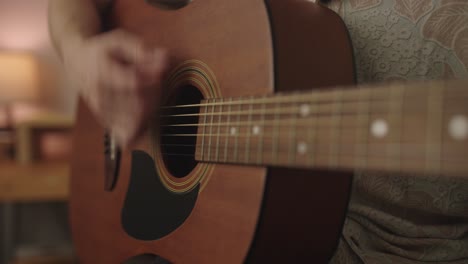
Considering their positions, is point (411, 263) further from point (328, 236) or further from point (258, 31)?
point (258, 31)

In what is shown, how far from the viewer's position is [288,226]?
43cm

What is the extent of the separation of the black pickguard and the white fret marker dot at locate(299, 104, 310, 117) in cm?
19

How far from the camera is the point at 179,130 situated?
586 mm

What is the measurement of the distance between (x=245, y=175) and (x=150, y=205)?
24 centimetres

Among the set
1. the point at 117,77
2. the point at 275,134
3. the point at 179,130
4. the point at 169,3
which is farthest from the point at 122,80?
the point at 275,134

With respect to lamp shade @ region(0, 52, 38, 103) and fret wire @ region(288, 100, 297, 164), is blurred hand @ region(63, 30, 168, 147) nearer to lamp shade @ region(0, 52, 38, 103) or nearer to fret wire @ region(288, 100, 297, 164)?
fret wire @ region(288, 100, 297, 164)

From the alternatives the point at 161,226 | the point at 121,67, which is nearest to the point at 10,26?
the point at 121,67

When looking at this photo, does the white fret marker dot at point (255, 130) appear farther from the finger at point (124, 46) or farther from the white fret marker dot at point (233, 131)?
the finger at point (124, 46)

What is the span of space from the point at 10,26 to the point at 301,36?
2.36 m

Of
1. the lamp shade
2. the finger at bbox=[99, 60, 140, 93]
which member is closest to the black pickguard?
the finger at bbox=[99, 60, 140, 93]

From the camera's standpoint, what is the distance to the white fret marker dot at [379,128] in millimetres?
295

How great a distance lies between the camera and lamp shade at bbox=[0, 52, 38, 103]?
202 cm

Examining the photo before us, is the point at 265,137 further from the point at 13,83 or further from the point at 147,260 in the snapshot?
the point at 13,83

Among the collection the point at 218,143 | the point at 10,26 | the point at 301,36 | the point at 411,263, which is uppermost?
the point at 10,26
